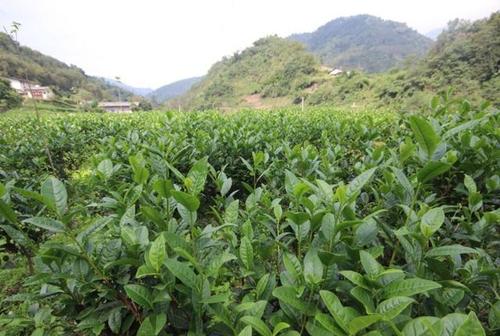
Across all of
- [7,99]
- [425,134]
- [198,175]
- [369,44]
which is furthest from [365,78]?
[369,44]

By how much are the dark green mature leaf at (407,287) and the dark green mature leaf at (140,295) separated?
693 mm

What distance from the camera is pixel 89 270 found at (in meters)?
1.05

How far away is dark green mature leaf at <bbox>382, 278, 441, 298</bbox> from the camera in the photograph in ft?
2.68

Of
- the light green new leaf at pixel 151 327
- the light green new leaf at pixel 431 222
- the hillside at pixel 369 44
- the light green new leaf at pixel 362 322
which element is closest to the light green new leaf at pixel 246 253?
the light green new leaf at pixel 151 327

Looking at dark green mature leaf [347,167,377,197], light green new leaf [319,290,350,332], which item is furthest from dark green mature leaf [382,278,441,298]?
dark green mature leaf [347,167,377,197]

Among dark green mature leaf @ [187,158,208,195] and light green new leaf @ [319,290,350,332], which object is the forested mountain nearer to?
dark green mature leaf @ [187,158,208,195]

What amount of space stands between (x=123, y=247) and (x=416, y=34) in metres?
195

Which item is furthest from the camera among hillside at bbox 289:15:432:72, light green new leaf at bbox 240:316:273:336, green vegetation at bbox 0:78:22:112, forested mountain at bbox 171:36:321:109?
hillside at bbox 289:15:432:72

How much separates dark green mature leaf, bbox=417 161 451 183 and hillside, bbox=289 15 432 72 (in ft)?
363

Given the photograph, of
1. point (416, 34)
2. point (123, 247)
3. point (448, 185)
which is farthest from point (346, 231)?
point (416, 34)

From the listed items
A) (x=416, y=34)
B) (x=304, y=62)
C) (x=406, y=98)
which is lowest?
(x=406, y=98)

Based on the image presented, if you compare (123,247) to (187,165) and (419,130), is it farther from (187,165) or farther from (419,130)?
(187,165)

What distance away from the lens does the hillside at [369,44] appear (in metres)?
118

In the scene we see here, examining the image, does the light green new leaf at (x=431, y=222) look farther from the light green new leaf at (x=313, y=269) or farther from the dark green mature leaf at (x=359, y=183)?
the light green new leaf at (x=313, y=269)
